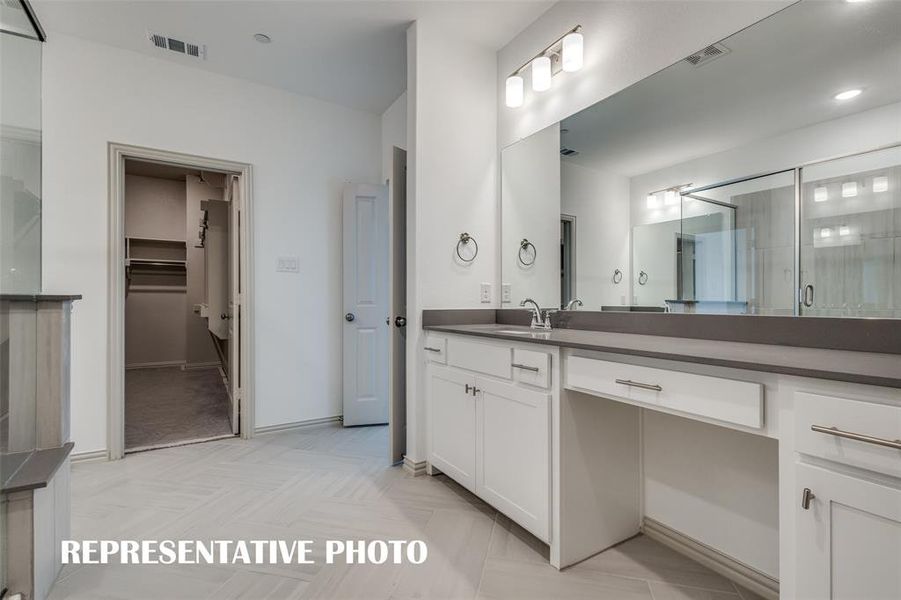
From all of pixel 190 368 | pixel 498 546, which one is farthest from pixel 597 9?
pixel 190 368

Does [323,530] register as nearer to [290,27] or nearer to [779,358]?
[779,358]

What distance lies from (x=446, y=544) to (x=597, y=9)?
2.61 meters

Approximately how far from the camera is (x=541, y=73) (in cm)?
225

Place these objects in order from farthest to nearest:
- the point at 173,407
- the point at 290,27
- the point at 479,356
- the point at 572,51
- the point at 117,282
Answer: the point at 173,407
the point at 117,282
the point at 290,27
the point at 572,51
the point at 479,356

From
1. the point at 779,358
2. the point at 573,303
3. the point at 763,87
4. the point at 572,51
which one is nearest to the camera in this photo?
the point at 779,358

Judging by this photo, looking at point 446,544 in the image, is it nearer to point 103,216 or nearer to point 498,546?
point 498,546

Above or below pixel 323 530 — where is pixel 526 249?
above

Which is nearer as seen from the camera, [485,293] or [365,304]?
[485,293]

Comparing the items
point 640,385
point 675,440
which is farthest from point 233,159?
point 675,440

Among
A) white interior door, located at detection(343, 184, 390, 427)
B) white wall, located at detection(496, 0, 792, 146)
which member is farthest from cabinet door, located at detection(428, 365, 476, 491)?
white wall, located at detection(496, 0, 792, 146)

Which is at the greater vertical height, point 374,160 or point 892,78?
point 374,160

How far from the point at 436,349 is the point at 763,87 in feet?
5.87

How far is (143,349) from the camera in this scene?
566 cm

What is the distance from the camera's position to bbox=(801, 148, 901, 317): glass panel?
1156mm
